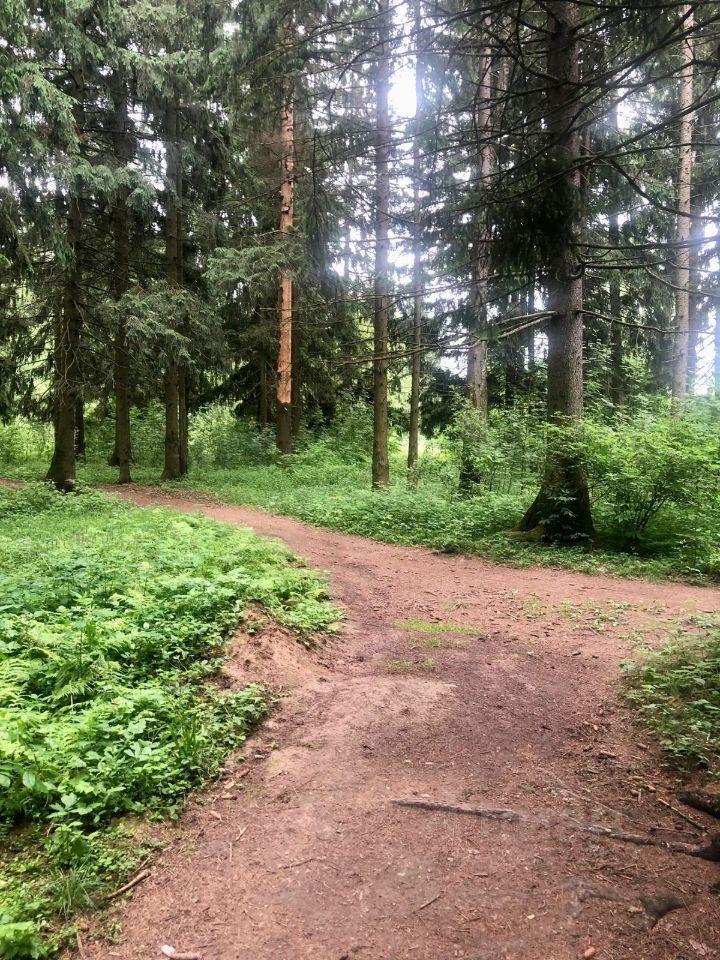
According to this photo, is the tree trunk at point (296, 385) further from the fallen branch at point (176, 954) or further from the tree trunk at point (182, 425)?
the fallen branch at point (176, 954)

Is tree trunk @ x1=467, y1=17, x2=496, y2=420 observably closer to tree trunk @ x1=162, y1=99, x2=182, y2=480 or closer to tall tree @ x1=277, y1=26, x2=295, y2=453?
tall tree @ x1=277, y1=26, x2=295, y2=453

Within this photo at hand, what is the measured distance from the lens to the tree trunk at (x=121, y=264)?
45.8 ft

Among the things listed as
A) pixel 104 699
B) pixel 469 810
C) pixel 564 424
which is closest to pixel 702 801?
pixel 469 810

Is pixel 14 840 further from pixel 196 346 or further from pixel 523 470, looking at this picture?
pixel 196 346

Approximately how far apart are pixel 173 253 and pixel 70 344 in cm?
509

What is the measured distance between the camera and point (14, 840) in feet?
9.23

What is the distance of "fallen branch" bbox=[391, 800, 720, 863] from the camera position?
2.76 m

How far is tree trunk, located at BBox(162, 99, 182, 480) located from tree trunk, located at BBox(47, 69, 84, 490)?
2.43 m

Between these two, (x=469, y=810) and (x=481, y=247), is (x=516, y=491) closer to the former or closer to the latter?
(x=481, y=247)

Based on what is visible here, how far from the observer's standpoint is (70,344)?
1307 centimetres

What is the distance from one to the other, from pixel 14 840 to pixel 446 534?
804 cm

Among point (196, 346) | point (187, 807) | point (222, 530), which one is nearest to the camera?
point (187, 807)

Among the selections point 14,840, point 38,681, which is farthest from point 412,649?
point 14,840

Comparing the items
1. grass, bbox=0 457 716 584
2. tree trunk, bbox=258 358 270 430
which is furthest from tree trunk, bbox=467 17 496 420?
tree trunk, bbox=258 358 270 430
